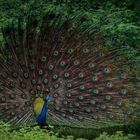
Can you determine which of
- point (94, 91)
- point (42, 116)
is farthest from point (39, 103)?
point (94, 91)

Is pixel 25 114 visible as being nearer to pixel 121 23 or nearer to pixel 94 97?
pixel 94 97

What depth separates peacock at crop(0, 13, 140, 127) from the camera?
9242mm

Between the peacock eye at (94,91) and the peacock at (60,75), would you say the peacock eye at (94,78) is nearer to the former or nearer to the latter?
the peacock at (60,75)

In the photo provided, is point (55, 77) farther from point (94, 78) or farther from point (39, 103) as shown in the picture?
point (94, 78)

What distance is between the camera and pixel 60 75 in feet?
30.9

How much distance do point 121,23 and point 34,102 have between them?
6.48 feet

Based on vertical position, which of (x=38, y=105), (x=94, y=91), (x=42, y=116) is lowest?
(x=42, y=116)

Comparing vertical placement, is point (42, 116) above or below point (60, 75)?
below

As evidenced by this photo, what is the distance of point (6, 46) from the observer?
9.37 metres

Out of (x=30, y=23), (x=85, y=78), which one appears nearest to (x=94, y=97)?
(x=85, y=78)

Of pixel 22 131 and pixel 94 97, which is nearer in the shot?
pixel 22 131

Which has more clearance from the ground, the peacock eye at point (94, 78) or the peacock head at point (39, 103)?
the peacock eye at point (94, 78)

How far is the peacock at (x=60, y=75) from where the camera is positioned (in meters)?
9.24

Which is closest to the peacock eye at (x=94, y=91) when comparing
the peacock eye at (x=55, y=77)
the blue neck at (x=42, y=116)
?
the peacock eye at (x=55, y=77)
